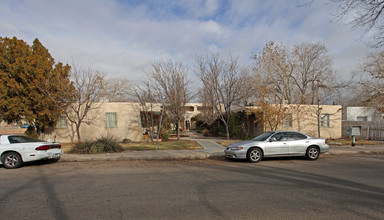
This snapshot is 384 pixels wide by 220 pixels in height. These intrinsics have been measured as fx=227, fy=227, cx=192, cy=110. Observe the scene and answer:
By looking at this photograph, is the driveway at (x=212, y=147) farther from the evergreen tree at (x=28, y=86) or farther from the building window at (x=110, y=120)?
the evergreen tree at (x=28, y=86)

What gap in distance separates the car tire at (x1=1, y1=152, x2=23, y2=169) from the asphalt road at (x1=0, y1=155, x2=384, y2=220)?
0.74 m

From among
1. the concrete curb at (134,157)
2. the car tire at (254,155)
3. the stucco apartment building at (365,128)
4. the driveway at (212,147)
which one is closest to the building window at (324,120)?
the stucco apartment building at (365,128)

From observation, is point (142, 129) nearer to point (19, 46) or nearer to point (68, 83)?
point (68, 83)

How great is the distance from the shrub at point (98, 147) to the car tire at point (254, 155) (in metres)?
7.15

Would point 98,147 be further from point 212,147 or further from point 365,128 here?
point 365,128

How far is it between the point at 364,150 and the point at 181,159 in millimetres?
10363

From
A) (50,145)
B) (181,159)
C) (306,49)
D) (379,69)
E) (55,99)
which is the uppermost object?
(306,49)

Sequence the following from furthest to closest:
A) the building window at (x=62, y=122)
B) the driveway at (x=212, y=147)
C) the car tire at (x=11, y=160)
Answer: the building window at (x=62, y=122) < the driveway at (x=212, y=147) < the car tire at (x=11, y=160)

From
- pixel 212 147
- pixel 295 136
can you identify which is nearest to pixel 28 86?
pixel 212 147

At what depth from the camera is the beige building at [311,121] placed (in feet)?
62.7

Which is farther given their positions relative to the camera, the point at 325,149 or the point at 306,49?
the point at 306,49

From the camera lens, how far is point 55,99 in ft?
53.1

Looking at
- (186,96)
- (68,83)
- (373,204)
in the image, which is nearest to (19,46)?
(68,83)

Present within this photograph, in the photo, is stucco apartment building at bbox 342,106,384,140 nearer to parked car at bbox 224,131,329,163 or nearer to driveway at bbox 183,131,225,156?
parked car at bbox 224,131,329,163
